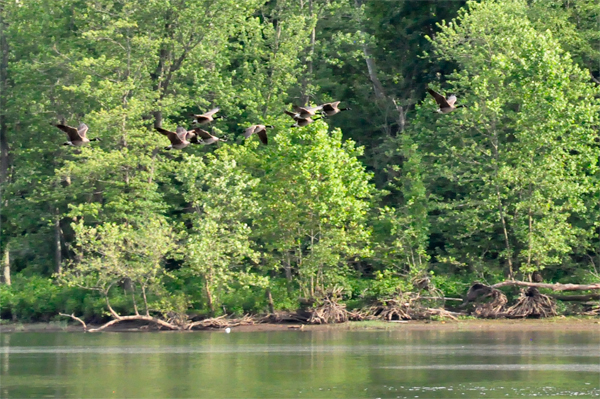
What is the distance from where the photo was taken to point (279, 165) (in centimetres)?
4178

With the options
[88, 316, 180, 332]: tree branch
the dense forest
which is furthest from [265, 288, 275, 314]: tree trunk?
[88, 316, 180, 332]: tree branch

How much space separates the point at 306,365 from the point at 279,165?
13.5m

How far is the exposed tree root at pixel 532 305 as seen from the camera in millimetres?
40500

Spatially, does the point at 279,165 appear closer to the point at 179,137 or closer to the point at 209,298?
the point at 209,298

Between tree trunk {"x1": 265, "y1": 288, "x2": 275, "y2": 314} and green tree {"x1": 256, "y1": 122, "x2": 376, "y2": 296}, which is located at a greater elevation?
green tree {"x1": 256, "y1": 122, "x2": 376, "y2": 296}

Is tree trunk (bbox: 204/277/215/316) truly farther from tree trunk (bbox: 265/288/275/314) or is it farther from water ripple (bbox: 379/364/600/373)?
A: water ripple (bbox: 379/364/600/373)

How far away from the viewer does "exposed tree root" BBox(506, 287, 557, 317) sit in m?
40.5

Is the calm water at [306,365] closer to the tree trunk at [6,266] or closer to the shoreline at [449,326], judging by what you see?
the shoreline at [449,326]

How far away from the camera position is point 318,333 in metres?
39.0

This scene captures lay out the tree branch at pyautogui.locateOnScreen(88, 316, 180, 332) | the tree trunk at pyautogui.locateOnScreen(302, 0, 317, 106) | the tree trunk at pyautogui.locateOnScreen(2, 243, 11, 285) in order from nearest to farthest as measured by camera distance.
Result: the tree branch at pyautogui.locateOnScreen(88, 316, 180, 332)
the tree trunk at pyautogui.locateOnScreen(2, 243, 11, 285)
the tree trunk at pyautogui.locateOnScreen(302, 0, 317, 106)

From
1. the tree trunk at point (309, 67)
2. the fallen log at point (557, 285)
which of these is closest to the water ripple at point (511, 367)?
the fallen log at point (557, 285)

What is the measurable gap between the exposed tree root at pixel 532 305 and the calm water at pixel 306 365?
11.7 ft

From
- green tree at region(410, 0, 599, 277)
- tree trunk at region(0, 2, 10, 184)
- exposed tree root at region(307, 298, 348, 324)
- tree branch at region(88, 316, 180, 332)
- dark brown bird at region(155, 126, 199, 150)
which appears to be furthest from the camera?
tree trunk at region(0, 2, 10, 184)

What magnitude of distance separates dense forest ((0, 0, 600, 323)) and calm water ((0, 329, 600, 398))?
3.67 metres
